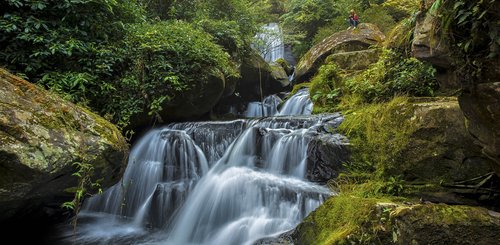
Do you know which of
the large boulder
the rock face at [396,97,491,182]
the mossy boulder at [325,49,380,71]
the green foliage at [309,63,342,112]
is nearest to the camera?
the rock face at [396,97,491,182]

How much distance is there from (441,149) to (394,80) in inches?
86.9

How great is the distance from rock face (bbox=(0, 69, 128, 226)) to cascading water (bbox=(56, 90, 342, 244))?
42.3 inches

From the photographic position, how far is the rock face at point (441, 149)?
13.3 ft

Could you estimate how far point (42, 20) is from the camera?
18.4 ft

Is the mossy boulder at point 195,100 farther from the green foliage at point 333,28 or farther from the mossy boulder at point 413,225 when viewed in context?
the green foliage at point 333,28

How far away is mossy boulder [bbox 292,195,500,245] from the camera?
3.01 m

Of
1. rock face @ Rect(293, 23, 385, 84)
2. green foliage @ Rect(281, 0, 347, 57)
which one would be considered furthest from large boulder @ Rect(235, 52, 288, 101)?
green foliage @ Rect(281, 0, 347, 57)

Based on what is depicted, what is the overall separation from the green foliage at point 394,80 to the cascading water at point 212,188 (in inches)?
39.6

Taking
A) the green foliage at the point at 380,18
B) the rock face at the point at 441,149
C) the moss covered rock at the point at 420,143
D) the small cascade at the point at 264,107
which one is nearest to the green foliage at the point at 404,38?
the moss covered rock at the point at 420,143

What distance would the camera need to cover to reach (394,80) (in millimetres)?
6129

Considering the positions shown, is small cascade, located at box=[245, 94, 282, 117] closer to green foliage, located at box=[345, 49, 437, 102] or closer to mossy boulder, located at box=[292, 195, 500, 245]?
green foliage, located at box=[345, 49, 437, 102]

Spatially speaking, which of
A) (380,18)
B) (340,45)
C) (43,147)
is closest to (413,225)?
(43,147)

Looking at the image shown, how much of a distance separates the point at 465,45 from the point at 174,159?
Answer: 5.72 metres


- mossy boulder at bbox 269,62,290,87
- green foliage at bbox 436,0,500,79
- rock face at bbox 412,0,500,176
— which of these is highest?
mossy boulder at bbox 269,62,290,87
